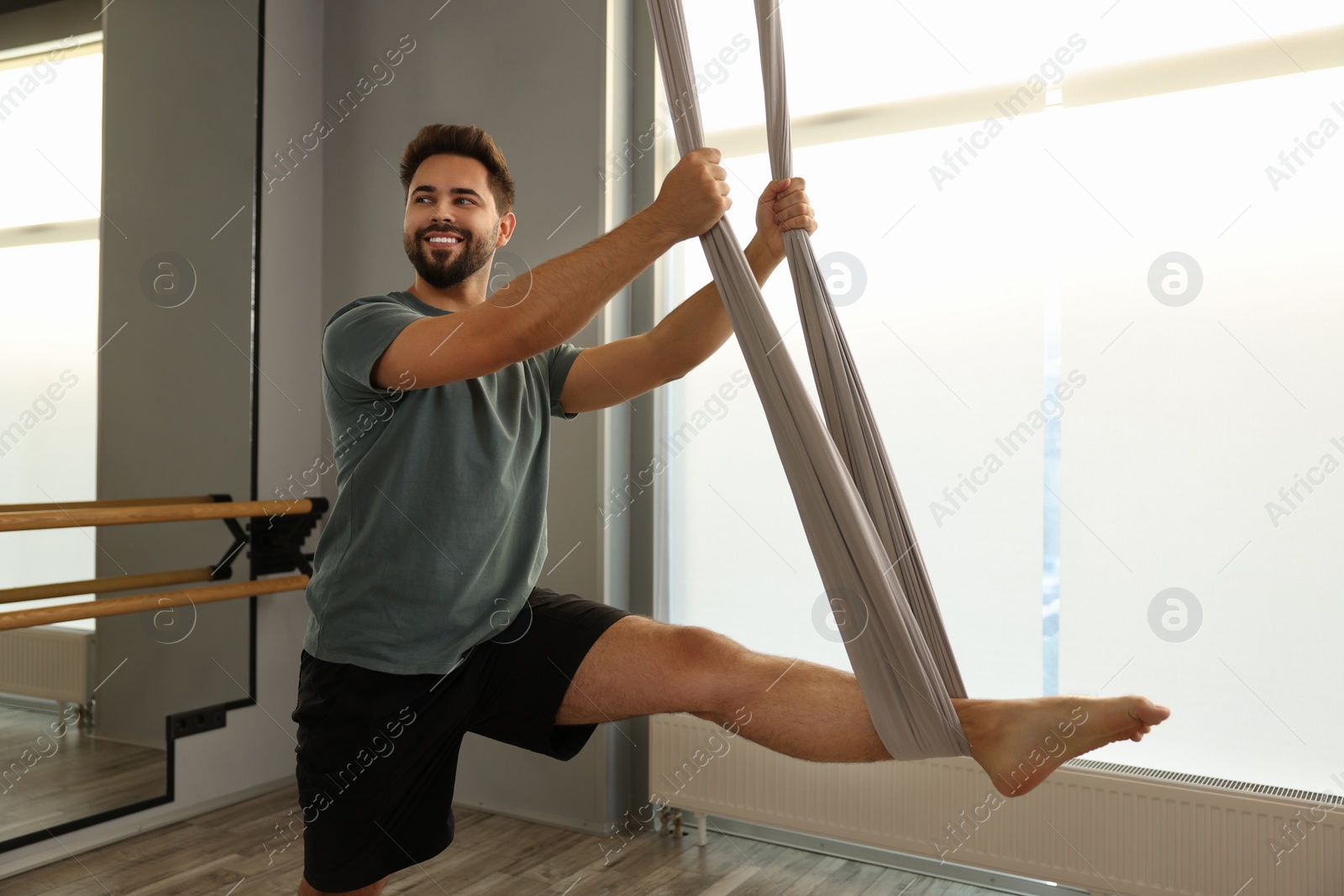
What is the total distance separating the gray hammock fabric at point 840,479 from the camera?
1.23 m

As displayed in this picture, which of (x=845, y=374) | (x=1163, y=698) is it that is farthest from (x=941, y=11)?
(x=1163, y=698)

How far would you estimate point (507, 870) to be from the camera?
8.18ft

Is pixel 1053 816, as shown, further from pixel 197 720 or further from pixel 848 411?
pixel 197 720

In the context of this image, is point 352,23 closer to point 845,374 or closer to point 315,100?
point 315,100

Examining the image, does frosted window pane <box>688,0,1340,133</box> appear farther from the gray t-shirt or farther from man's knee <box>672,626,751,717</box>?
man's knee <box>672,626,751,717</box>

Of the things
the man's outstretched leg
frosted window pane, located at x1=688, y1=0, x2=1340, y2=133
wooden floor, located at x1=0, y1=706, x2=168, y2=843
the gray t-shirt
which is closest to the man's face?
the gray t-shirt

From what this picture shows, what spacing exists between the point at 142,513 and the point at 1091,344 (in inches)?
90.8

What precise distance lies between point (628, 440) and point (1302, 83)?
1.82 metres

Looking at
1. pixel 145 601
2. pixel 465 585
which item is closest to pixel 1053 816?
pixel 465 585

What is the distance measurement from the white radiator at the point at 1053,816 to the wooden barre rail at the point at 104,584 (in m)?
1.36

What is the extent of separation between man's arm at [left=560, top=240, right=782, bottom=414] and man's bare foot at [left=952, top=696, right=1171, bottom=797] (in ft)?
2.47

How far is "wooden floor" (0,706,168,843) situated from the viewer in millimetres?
2400

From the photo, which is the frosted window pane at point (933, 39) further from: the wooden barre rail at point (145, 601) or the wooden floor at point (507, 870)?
the wooden floor at point (507, 870)

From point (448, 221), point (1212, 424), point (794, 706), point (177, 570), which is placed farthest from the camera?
point (177, 570)
